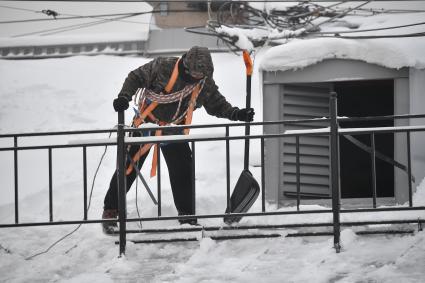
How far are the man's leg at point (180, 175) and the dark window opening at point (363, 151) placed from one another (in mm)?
4776

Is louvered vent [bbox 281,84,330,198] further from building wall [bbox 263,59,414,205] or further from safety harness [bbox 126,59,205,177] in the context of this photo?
safety harness [bbox 126,59,205,177]

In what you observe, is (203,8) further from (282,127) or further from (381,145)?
(282,127)

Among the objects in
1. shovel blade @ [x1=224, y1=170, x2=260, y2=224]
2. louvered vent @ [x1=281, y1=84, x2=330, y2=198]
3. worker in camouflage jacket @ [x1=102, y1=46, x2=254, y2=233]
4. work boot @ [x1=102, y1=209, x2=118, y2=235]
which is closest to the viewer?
shovel blade @ [x1=224, y1=170, x2=260, y2=224]

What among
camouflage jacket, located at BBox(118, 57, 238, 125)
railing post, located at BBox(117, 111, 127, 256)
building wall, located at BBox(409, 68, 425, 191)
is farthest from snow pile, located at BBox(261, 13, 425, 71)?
railing post, located at BBox(117, 111, 127, 256)

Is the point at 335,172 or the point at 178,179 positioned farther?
the point at 178,179

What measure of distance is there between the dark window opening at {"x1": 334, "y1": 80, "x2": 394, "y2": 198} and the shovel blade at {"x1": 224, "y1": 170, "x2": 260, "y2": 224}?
15.5 feet

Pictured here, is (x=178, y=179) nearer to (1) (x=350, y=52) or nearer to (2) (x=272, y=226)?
(2) (x=272, y=226)

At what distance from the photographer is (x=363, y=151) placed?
39.3 ft

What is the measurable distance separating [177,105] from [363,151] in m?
5.62

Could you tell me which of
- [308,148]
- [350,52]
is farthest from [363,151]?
[350,52]

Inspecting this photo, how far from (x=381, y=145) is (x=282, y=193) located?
3.55 m

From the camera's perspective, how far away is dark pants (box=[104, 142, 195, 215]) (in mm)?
7102

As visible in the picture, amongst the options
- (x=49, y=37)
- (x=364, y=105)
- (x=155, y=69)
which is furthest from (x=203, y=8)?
(x=155, y=69)

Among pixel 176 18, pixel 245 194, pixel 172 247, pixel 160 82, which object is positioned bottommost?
pixel 172 247
